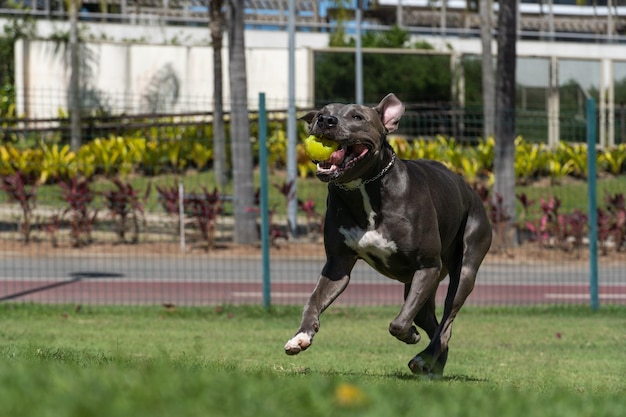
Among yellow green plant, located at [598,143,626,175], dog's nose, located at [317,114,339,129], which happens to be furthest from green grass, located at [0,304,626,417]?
yellow green plant, located at [598,143,626,175]

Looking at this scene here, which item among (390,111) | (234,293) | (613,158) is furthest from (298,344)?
(613,158)

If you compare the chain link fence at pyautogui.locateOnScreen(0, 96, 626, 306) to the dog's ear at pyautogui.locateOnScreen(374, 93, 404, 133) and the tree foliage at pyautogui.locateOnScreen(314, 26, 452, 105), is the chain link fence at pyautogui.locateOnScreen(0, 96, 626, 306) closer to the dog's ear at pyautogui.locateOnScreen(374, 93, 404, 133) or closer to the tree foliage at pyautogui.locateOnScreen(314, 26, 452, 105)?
the dog's ear at pyautogui.locateOnScreen(374, 93, 404, 133)

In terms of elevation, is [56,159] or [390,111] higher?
[390,111]

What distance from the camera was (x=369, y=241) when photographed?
7352mm

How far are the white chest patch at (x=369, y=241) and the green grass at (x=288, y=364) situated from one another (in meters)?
0.81

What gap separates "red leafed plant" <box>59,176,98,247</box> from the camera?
65.4 feet

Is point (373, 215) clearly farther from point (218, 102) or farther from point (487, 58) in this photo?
point (487, 58)

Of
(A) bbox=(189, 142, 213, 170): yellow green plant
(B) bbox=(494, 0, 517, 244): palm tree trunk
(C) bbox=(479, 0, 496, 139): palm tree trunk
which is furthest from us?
(C) bbox=(479, 0, 496, 139): palm tree trunk

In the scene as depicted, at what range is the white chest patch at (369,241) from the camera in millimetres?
7355

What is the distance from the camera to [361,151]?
23.9 feet

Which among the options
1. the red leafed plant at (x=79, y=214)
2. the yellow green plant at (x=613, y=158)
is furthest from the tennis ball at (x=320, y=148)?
the red leafed plant at (x=79, y=214)

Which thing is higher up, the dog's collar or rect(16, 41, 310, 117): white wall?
rect(16, 41, 310, 117): white wall

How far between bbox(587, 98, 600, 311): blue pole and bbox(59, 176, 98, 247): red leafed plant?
911 centimetres

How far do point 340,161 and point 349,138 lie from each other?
16cm
